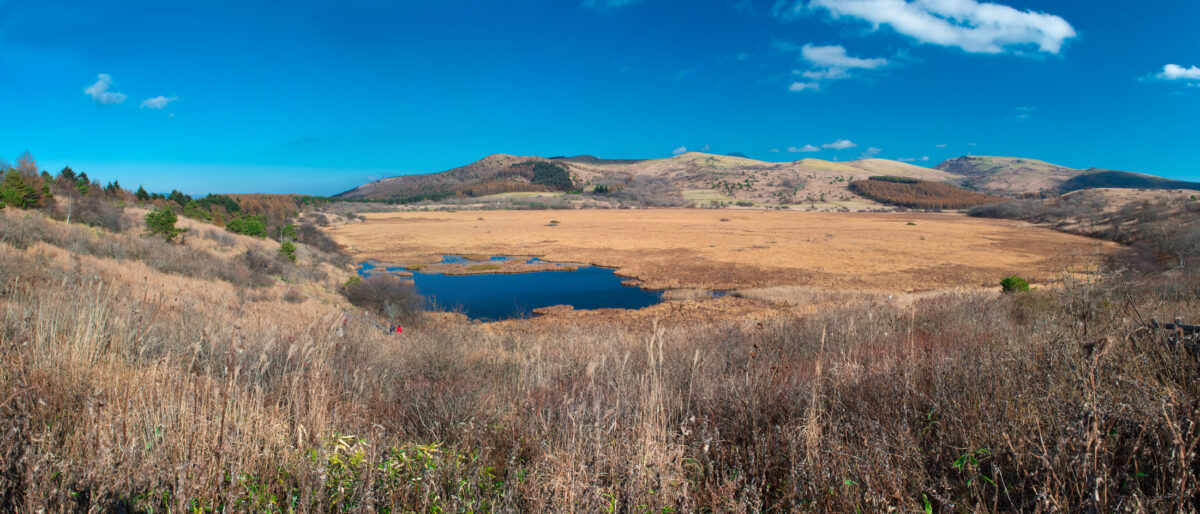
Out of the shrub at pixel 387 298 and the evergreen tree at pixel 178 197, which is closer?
the shrub at pixel 387 298

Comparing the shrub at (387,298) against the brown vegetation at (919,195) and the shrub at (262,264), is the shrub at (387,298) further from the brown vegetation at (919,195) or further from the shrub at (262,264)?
the brown vegetation at (919,195)

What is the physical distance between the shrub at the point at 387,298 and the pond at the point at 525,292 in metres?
1.56

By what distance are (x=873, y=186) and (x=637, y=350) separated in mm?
154190

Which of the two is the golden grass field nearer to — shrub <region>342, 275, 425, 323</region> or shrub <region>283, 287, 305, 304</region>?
shrub <region>342, 275, 425, 323</region>

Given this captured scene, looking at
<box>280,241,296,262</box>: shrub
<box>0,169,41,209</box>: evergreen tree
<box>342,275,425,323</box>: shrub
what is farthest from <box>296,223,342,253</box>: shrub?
<box>342,275,425,323</box>: shrub

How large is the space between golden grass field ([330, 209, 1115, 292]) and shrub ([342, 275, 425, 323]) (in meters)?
14.4

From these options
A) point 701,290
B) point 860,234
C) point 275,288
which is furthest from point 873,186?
point 275,288

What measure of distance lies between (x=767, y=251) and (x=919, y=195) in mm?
112206

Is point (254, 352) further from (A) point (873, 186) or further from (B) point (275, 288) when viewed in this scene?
(A) point (873, 186)

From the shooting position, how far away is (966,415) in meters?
3.08

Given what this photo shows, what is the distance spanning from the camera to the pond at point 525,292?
25188 millimetres

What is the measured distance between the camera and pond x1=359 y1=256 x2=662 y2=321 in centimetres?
2519

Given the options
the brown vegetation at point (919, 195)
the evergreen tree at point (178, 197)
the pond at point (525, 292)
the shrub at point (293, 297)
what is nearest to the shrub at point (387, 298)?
the pond at point (525, 292)

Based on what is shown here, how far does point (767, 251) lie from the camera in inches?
1714
